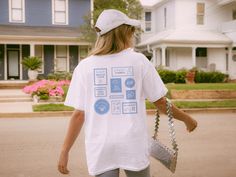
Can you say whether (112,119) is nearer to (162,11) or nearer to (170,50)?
(170,50)

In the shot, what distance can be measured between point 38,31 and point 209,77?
1148 centimetres

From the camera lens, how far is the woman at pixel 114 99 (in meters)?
→ 2.71

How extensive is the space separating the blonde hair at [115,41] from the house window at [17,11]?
26.9m

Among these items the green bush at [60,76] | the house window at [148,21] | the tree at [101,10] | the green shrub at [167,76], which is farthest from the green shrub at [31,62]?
the house window at [148,21]

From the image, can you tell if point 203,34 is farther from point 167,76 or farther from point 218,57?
point 167,76

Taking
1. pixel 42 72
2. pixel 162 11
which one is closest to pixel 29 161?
pixel 42 72

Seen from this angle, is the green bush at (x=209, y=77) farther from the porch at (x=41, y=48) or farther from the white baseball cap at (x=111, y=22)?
the white baseball cap at (x=111, y=22)

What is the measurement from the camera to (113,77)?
273 centimetres

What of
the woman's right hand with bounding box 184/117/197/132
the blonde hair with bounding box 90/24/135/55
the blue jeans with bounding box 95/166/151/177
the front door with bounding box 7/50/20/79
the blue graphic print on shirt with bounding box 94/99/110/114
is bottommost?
the blue jeans with bounding box 95/166/151/177

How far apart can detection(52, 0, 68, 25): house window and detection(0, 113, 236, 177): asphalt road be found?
1772 centimetres

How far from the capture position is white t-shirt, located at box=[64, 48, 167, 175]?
271cm

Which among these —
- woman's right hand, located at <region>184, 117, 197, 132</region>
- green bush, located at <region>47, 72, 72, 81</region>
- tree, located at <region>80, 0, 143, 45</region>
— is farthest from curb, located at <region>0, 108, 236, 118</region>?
tree, located at <region>80, 0, 143, 45</region>

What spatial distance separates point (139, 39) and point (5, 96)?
825 inches

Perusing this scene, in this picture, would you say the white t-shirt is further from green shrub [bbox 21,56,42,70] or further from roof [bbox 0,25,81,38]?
roof [bbox 0,25,81,38]
